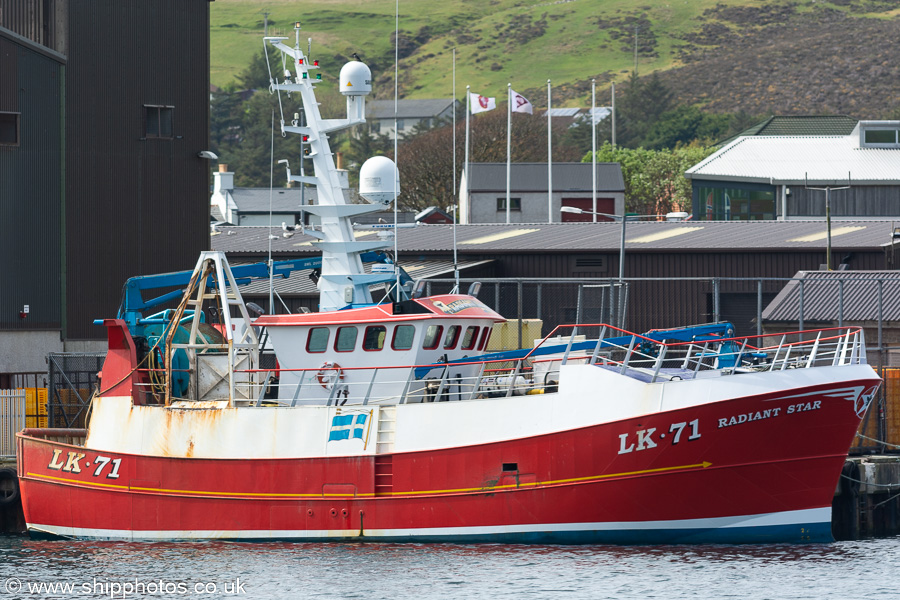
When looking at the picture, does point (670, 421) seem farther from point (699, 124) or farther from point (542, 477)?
point (699, 124)

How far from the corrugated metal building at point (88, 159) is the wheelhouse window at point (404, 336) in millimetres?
12363

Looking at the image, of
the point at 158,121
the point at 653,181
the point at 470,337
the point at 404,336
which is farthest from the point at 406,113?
the point at 404,336

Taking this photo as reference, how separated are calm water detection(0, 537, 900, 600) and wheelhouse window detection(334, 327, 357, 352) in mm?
3559

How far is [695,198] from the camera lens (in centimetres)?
7506

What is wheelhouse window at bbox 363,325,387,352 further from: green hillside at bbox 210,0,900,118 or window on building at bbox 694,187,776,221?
green hillside at bbox 210,0,900,118

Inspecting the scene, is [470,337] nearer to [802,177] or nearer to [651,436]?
[651,436]

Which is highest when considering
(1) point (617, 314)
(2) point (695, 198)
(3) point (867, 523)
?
(2) point (695, 198)

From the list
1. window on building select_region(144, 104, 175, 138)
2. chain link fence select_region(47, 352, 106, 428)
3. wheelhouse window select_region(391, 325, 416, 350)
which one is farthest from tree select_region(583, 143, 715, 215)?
wheelhouse window select_region(391, 325, 416, 350)

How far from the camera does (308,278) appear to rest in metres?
42.2

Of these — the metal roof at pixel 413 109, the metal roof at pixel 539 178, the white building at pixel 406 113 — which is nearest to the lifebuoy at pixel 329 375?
the metal roof at pixel 539 178

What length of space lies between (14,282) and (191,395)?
9546 millimetres

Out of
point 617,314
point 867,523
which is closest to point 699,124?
point 617,314

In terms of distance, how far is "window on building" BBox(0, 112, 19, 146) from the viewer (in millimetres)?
32375

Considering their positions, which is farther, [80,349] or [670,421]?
Result: [80,349]
